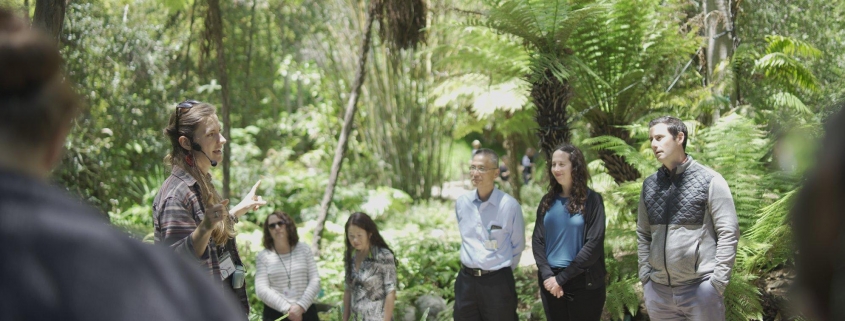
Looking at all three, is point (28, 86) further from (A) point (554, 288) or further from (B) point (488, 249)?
(B) point (488, 249)

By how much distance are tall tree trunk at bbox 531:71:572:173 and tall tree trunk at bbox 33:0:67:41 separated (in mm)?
3589

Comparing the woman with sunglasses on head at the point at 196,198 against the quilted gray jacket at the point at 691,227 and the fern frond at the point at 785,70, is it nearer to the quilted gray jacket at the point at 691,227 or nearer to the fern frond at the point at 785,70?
the quilted gray jacket at the point at 691,227

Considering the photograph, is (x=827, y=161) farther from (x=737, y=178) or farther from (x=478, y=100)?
(x=478, y=100)

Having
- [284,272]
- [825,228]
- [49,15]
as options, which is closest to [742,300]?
[284,272]

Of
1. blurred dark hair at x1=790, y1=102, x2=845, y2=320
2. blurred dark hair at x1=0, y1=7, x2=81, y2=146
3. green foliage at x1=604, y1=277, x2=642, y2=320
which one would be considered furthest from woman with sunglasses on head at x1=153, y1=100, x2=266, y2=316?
green foliage at x1=604, y1=277, x2=642, y2=320

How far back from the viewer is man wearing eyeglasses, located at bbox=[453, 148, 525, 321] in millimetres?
4980

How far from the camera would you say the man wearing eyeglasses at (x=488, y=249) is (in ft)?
16.3

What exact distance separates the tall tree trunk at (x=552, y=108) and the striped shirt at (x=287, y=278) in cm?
212

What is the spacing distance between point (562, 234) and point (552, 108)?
153 cm

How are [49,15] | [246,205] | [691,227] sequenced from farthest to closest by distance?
[691,227], [49,15], [246,205]

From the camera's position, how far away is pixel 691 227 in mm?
4195

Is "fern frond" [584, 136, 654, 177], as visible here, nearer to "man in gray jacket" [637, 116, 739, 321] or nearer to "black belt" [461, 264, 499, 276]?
"man in gray jacket" [637, 116, 739, 321]

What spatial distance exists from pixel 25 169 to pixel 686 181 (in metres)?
3.97

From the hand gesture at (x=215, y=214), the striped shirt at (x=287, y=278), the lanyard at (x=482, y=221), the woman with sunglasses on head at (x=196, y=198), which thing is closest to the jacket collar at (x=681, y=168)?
the lanyard at (x=482, y=221)
